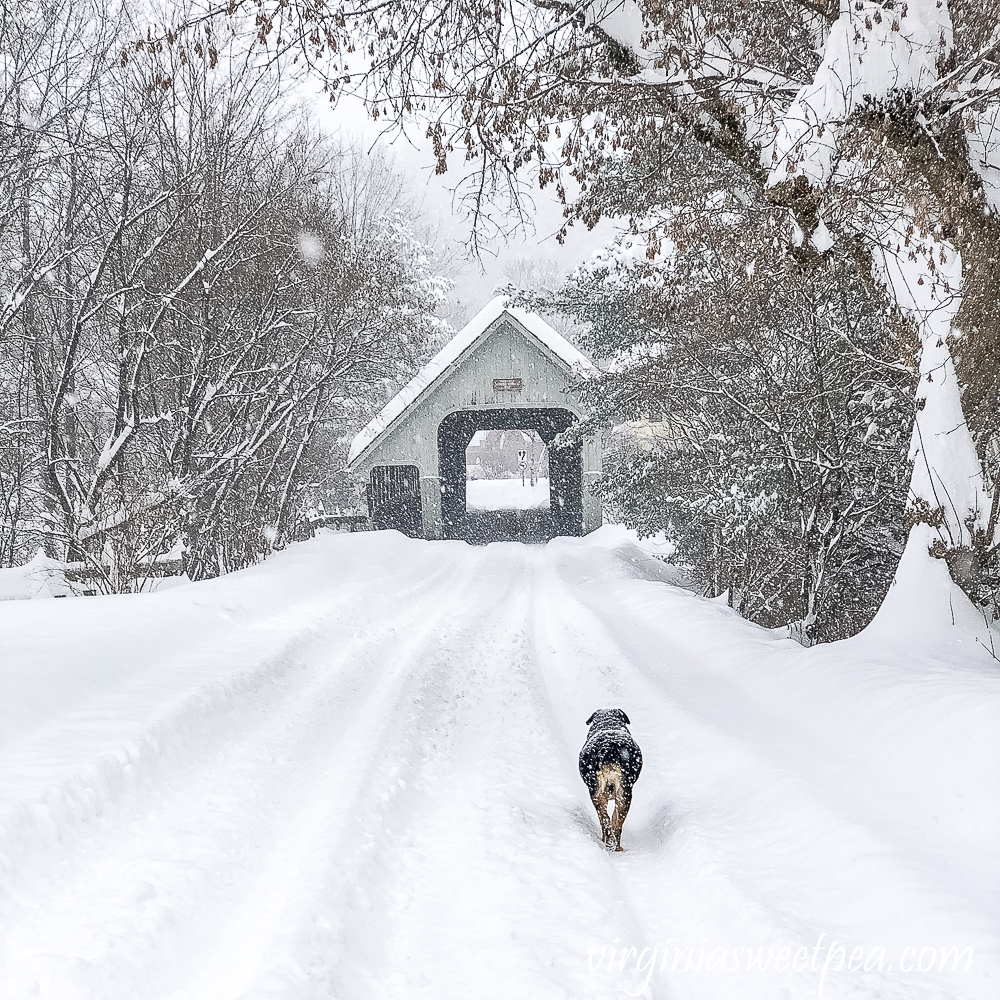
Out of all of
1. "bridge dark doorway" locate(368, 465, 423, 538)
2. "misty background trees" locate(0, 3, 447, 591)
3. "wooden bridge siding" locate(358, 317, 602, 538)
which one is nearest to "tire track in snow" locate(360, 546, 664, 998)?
"misty background trees" locate(0, 3, 447, 591)

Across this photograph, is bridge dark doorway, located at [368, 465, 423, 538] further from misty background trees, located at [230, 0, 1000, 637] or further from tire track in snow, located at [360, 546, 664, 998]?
tire track in snow, located at [360, 546, 664, 998]

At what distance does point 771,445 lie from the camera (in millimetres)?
10570

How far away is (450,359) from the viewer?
26625 mm

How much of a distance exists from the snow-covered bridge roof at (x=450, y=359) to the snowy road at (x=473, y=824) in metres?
18.1

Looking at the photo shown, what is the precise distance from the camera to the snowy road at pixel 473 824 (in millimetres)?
3227

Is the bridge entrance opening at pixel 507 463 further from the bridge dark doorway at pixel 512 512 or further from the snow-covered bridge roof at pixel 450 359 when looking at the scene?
the snow-covered bridge roof at pixel 450 359

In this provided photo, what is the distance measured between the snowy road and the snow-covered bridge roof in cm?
1808

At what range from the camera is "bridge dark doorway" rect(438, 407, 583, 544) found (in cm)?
2945

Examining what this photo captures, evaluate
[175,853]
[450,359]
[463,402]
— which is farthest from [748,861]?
[463,402]

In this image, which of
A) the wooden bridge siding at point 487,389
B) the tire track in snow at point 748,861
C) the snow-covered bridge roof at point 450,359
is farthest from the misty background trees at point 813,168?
the wooden bridge siding at point 487,389

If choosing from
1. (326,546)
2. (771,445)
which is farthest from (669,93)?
(326,546)

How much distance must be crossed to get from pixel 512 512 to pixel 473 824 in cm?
2788

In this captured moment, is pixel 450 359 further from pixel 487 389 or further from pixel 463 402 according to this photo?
pixel 487 389

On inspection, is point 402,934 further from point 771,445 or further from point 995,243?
point 771,445
